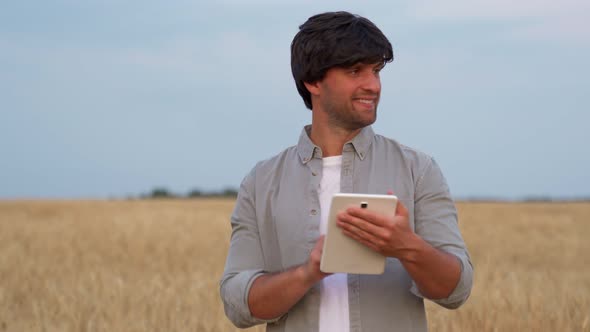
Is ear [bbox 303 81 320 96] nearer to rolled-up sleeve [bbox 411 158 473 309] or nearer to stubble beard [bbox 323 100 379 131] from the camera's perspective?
stubble beard [bbox 323 100 379 131]

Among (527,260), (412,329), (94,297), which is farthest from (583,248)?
(412,329)

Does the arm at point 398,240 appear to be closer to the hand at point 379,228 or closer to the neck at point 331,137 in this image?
the hand at point 379,228

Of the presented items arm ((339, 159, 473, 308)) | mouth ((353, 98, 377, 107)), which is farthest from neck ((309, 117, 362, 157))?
arm ((339, 159, 473, 308))

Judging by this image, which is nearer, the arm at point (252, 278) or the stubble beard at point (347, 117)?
the arm at point (252, 278)

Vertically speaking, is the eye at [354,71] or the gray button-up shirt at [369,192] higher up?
the eye at [354,71]

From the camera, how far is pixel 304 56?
2.28 meters

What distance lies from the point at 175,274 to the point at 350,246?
19.4ft

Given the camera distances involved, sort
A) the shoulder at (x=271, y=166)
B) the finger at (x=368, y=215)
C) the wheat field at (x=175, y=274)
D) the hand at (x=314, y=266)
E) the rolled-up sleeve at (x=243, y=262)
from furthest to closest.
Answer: the wheat field at (x=175, y=274) < the shoulder at (x=271, y=166) < the rolled-up sleeve at (x=243, y=262) < the hand at (x=314, y=266) < the finger at (x=368, y=215)

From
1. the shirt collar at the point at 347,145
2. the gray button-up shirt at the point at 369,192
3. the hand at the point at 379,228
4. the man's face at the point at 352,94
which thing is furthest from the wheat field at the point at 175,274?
the hand at the point at 379,228

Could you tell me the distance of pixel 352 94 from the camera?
2164 millimetres

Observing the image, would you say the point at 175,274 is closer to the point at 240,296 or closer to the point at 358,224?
the point at 240,296

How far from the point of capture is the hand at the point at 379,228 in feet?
6.12

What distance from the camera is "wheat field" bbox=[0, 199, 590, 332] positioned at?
16.4 feet

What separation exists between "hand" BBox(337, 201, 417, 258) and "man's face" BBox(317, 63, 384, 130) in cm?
36
